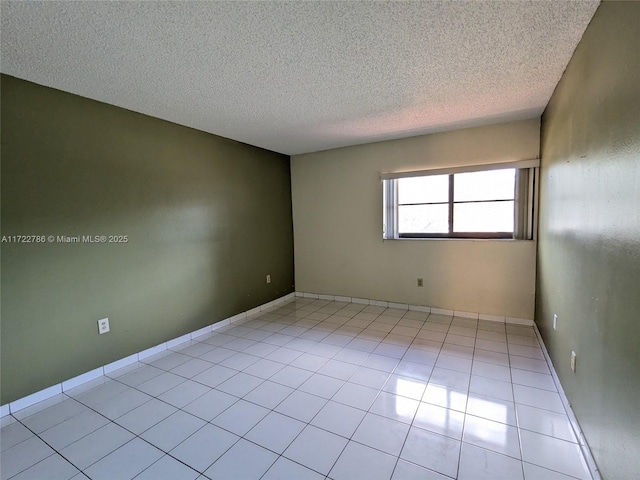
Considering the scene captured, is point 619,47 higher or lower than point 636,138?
higher

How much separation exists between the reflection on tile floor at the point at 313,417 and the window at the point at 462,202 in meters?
1.28

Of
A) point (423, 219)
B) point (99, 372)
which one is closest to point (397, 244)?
point (423, 219)

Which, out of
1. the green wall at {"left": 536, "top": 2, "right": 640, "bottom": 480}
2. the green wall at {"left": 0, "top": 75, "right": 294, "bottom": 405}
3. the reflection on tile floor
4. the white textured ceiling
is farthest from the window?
the green wall at {"left": 0, "top": 75, "right": 294, "bottom": 405}

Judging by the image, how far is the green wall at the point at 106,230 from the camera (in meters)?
2.03

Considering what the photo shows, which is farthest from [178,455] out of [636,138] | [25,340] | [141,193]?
[636,138]

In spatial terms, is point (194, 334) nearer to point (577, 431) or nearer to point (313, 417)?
point (313, 417)

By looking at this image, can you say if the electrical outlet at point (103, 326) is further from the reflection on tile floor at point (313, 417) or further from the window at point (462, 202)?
the window at point (462, 202)

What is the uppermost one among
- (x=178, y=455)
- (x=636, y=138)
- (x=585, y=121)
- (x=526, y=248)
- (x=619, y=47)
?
(x=619, y=47)

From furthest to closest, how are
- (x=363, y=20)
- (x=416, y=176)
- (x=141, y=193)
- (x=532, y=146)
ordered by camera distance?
(x=416, y=176)
(x=532, y=146)
(x=141, y=193)
(x=363, y=20)

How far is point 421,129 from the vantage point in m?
3.39

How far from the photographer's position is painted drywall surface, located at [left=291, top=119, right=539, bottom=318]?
328 centimetres

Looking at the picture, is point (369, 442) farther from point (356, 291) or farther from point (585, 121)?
point (356, 291)

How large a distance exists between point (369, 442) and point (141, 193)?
2.77 metres

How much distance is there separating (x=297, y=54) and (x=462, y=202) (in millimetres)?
2679
